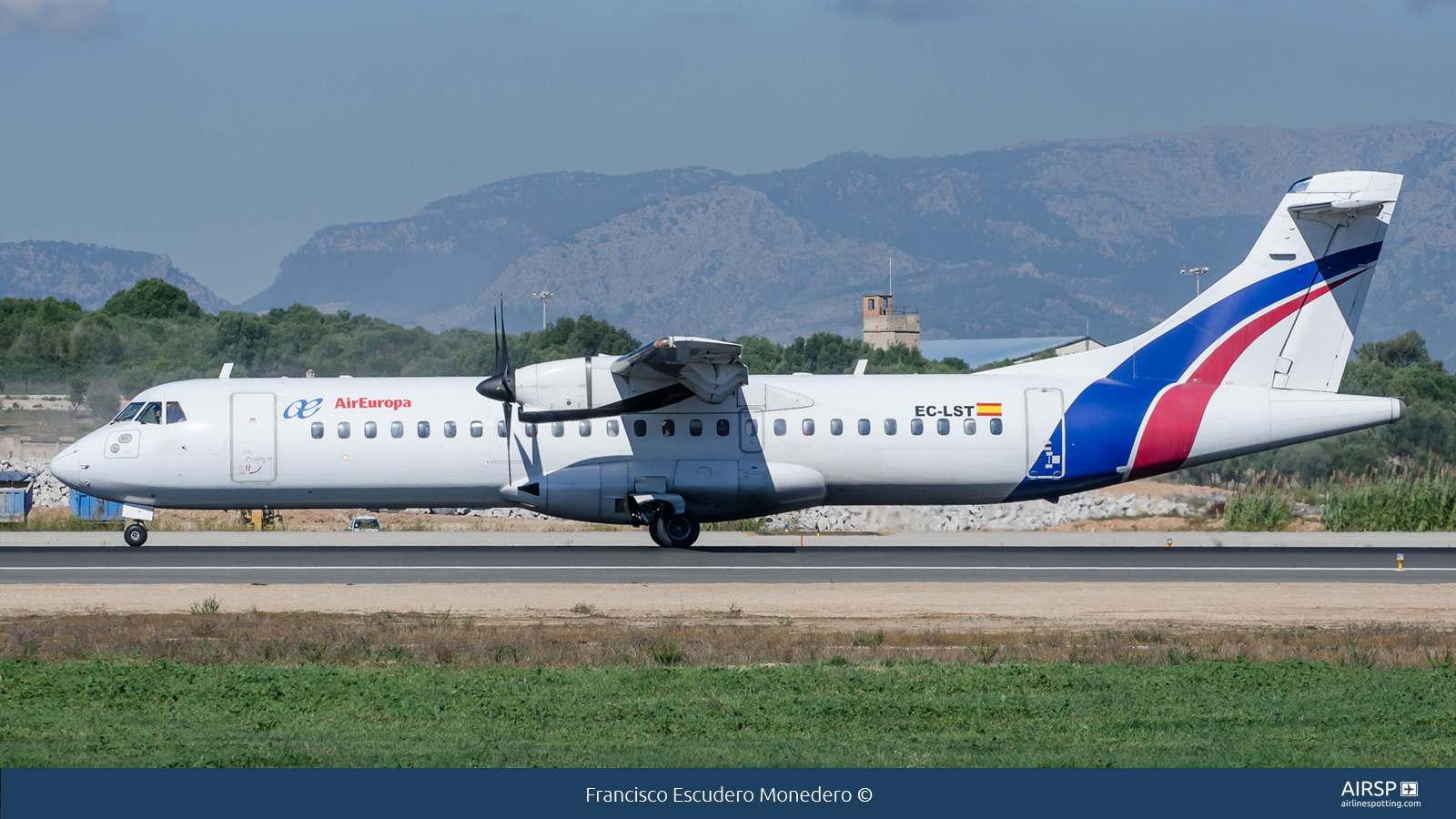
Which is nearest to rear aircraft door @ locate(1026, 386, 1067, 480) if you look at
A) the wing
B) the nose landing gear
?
the wing

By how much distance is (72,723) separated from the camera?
388 inches

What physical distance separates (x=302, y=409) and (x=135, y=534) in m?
3.66

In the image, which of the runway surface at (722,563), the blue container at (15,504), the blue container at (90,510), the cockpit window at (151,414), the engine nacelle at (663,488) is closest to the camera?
the runway surface at (722,563)

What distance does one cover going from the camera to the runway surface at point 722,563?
19.7 meters

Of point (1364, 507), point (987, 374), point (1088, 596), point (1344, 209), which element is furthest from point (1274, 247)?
point (1088, 596)

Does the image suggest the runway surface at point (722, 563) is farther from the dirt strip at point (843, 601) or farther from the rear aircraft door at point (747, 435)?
the rear aircraft door at point (747, 435)

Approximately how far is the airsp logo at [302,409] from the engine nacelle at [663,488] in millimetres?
3656

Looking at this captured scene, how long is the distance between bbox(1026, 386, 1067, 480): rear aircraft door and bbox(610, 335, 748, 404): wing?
5166 mm

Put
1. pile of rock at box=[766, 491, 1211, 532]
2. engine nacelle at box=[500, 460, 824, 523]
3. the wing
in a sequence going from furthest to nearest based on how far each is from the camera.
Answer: pile of rock at box=[766, 491, 1211, 532] < engine nacelle at box=[500, 460, 824, 523] < the wing

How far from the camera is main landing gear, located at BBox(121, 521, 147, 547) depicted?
23.9m

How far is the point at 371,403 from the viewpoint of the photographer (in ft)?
79.4

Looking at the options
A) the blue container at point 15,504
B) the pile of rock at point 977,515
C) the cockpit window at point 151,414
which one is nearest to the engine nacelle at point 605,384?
the cockpit window at point 151,414

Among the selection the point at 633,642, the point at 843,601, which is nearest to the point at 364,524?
the point at 843,601

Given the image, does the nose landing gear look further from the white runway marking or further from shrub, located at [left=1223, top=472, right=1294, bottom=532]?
shrub, located at [left=1223, top=472, right=1294, bottom=532]
